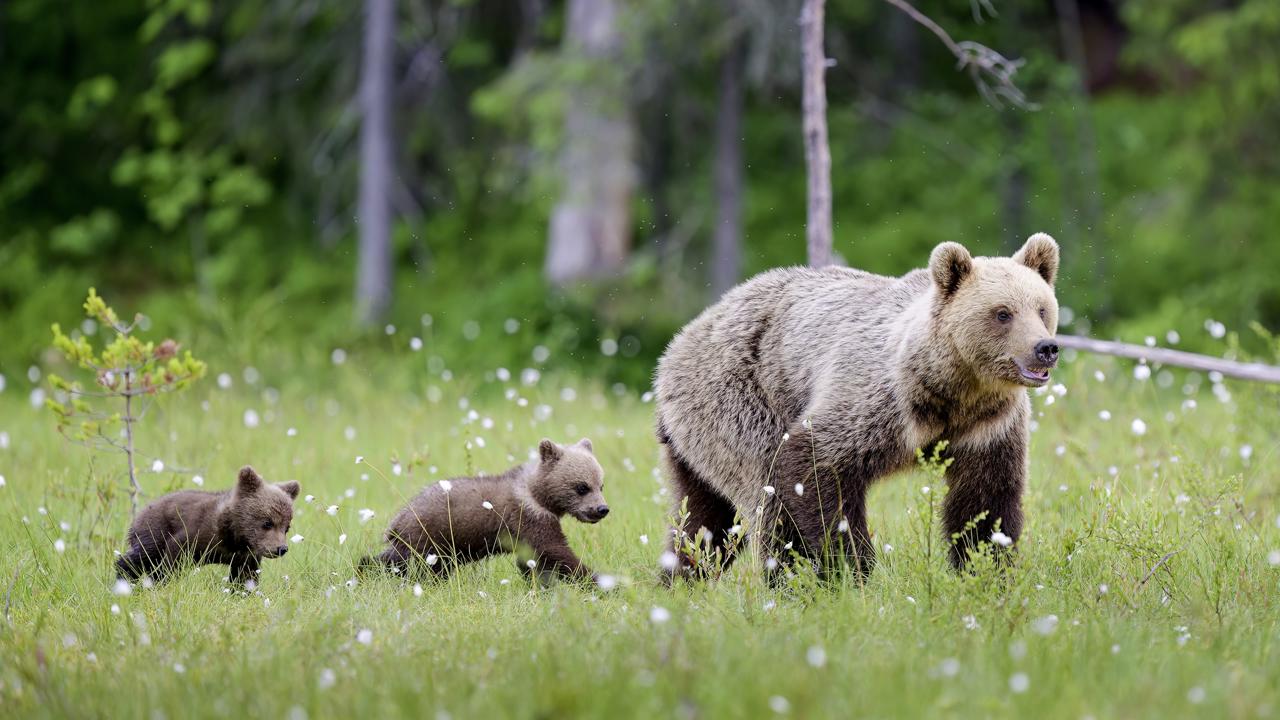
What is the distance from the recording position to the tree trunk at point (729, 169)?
492 inches

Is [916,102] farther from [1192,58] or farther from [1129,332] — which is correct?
[1129,332]

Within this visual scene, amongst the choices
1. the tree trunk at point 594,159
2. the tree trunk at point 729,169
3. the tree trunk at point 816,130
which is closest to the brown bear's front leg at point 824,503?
the tree trunk at point 816,130

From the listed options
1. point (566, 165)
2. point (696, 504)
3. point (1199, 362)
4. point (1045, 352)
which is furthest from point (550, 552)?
point (566, 165)

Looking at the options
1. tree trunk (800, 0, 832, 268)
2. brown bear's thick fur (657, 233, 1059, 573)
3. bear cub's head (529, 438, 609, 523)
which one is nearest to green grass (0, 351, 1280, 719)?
brown bear's thick fur (657, 233, 1059, 573)

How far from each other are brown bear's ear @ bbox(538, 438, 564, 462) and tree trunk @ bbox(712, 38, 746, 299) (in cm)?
657

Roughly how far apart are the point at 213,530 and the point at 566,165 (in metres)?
8.07

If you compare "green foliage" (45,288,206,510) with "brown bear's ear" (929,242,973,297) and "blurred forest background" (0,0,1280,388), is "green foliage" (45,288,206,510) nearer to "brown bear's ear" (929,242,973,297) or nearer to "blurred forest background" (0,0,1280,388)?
"brown bear's ear" (929,242,973,297)

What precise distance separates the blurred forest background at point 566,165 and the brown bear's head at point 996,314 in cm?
560

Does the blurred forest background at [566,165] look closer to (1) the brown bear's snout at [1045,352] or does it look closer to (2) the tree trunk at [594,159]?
(2) the tree trunk at [594,159]

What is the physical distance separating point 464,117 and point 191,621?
12.2 metres

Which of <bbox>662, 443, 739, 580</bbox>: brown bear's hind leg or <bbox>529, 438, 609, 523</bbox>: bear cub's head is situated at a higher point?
<bbox>529, 438, 609, 523</bbox>: bear cub's head

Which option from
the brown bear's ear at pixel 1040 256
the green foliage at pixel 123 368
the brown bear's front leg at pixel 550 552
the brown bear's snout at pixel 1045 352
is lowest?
the brown bear's front leg at pixel 550 552

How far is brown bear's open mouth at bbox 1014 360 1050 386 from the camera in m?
5.20

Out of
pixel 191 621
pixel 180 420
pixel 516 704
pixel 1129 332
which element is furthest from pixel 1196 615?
pixel 1129 332
